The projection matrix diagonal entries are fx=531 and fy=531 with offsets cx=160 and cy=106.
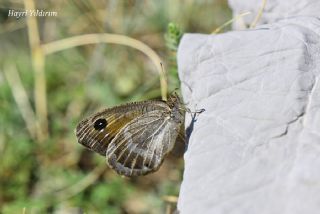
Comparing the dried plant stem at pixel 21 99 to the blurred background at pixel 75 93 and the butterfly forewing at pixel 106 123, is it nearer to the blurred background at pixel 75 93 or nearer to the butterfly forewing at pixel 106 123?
the blurred background at pixel 75 93

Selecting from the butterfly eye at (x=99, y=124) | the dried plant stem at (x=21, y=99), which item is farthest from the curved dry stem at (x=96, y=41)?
the butterfly eye at (x=99, y=124)

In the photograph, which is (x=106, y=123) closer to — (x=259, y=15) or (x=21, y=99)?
(x=259, y=15)

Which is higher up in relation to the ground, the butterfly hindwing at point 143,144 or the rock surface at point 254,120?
the rock surface at point 254,120

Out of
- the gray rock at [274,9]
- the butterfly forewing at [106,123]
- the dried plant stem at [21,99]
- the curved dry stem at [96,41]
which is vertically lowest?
the dried plant stem at [21,99]

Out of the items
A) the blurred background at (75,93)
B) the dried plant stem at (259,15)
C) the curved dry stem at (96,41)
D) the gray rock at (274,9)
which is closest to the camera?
the gray rock at (274,9)

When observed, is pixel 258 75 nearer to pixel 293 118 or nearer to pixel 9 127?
pixel 293 118

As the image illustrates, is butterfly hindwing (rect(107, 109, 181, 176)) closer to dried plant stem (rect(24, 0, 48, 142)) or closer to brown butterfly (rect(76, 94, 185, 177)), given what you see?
brown butterfly (rect(76, 94, 185, 177))

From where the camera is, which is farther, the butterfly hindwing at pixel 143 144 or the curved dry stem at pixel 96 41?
the curved dry stem at pixel 96 41
